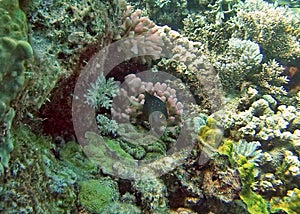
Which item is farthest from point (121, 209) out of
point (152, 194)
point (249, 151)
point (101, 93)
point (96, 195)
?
point (249, 151)

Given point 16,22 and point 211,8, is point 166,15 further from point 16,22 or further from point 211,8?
point 16,22

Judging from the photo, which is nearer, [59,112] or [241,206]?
[59,112]

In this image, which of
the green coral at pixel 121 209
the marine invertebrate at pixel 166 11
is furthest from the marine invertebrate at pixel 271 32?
the green coral at pixel 121 209

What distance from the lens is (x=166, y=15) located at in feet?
16.1

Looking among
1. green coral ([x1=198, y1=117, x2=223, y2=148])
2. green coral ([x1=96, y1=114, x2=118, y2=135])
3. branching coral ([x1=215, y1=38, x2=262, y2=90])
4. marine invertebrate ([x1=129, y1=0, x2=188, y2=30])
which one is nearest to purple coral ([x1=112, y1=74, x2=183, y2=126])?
green coral ([x1=96, y1=114, x2=118, y2=135])

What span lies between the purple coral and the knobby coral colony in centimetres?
1

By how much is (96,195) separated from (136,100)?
117 cm

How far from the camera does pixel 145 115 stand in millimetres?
2893

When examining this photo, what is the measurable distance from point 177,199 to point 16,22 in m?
1.78

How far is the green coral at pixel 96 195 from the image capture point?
1840 mm

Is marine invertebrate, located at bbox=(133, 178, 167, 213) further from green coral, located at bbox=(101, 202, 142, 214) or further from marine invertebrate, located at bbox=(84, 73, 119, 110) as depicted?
marine invertebrate, located at bbox=(84, 73, 119, 110)

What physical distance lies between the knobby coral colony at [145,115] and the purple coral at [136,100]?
0.04ft

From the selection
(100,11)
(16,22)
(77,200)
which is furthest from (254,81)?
(16,22)

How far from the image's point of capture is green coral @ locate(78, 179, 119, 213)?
184 centimetres
